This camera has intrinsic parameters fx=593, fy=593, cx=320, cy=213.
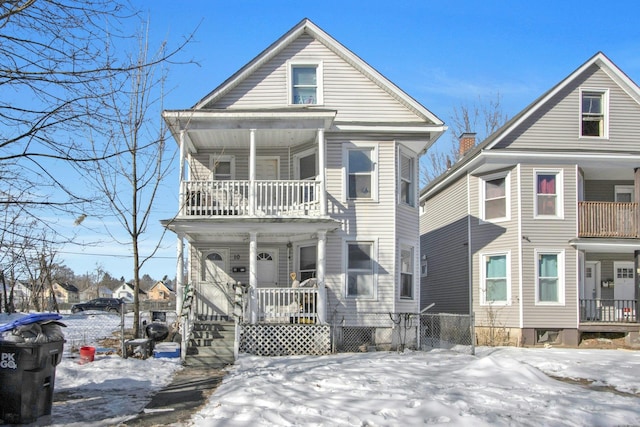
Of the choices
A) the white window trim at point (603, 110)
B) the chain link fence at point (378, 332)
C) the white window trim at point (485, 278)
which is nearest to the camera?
the chain link fence at point (378, 332)

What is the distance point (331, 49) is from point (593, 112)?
354 inches

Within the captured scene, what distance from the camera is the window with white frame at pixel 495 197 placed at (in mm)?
19438

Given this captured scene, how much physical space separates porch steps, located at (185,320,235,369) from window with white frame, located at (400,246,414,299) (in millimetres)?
5221

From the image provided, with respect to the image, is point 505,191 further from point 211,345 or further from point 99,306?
point 99,306

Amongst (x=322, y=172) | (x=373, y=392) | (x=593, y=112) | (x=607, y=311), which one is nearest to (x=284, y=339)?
(x=322, y=172)

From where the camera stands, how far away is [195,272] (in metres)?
17.4

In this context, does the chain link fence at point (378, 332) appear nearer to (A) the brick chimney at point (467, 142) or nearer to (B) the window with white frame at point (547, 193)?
(B) the window with white frame at point (547, 193)

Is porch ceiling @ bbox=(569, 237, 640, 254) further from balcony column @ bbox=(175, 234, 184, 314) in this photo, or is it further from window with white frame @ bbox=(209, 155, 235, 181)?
balcony column @ bbox=(175, 234, 184, 314)

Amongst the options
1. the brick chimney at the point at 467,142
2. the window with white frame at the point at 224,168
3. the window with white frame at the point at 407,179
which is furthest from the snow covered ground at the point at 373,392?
the brick chimney at the point at 467,142

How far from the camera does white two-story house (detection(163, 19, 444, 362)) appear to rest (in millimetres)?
15258

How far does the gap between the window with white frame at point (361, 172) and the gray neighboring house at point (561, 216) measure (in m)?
4.07

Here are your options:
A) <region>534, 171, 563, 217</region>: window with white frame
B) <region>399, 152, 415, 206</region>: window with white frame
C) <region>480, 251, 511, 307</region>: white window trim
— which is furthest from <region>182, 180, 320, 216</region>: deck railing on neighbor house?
<region>534, 171, 563, 217</region>: window with white frame

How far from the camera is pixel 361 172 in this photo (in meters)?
16.7

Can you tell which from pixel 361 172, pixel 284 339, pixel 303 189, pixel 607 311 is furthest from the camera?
pixel 607 311
